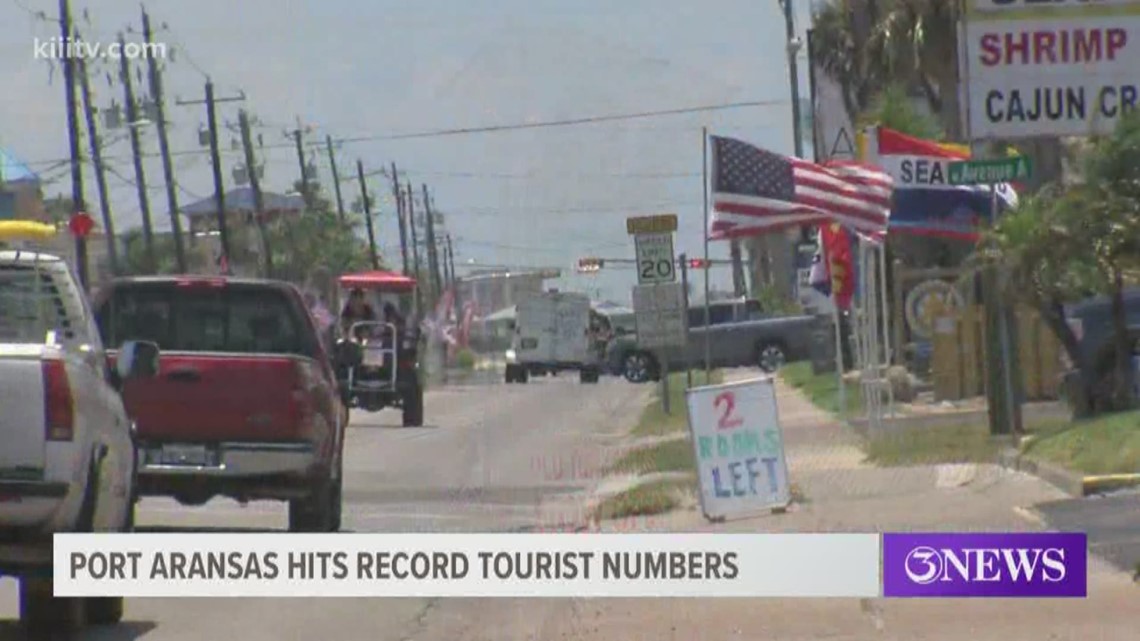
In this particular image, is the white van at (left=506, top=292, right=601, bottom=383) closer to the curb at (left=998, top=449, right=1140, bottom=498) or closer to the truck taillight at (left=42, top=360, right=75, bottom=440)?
the curb at (left=998, top=449, right=1140, bottom=498)

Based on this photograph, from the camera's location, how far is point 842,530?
16562mm

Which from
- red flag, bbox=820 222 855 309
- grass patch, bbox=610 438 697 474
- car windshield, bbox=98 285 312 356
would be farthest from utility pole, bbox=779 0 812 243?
car windshield, bbox=98 285 312 356

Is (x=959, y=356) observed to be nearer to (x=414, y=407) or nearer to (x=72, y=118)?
(x=414, y=407)

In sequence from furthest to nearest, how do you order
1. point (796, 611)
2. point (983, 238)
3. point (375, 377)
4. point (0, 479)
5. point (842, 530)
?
point (375, 377)
point (983, 238)
point (842, 530)
point (796, 611)
point (0, 479)

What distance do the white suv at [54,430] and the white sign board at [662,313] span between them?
19145mm

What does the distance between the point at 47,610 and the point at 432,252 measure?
15834mm

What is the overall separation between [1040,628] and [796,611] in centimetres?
162

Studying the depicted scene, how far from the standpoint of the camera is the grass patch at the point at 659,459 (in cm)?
2416

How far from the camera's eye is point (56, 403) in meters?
11.1

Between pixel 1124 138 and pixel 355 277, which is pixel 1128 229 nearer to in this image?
pixel 1124 138

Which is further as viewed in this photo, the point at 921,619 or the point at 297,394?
the point at 297,394

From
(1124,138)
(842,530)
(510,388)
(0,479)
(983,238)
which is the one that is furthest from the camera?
(510,388)

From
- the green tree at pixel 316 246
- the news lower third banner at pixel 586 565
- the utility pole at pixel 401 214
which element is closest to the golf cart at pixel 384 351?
the utility pole at pixel 401 214

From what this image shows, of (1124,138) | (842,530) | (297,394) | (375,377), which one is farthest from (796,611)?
(375,377)
